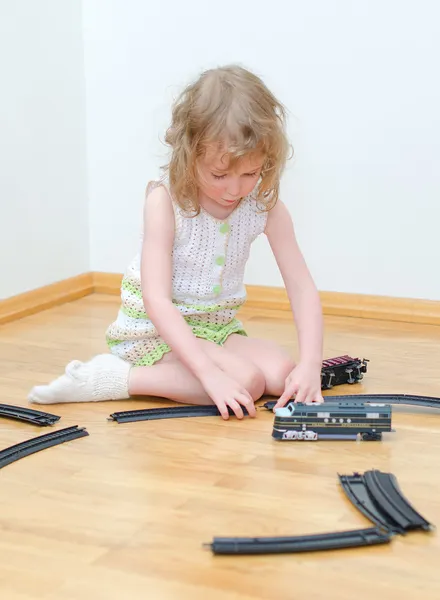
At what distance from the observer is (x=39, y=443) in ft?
4.21

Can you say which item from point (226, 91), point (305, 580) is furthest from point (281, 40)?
point (305, 580)

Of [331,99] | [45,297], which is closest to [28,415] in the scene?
[45,297]

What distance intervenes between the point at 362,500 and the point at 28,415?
1.84 feet

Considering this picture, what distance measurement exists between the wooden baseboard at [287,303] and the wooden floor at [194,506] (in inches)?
18.3

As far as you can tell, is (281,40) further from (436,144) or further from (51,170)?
(51,170)

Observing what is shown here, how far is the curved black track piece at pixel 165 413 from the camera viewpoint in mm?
1397

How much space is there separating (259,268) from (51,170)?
56cm

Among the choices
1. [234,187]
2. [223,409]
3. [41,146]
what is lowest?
[223,409]

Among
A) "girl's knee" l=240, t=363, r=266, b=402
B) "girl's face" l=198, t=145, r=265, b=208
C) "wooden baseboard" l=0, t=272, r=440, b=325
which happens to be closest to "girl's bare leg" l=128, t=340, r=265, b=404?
"girl's knee" l=240, t=363, r=266, b=402

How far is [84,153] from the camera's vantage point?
92.0 inches

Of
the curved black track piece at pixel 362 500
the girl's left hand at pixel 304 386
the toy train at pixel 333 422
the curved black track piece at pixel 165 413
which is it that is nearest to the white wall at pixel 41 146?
the curved black track piece at pixel 165 413

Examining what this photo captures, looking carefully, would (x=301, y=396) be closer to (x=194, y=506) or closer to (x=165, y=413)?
(x=165, y=413)

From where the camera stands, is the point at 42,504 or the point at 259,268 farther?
the point at 259,268

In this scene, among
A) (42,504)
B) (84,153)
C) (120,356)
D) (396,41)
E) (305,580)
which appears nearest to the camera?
(305,580)
